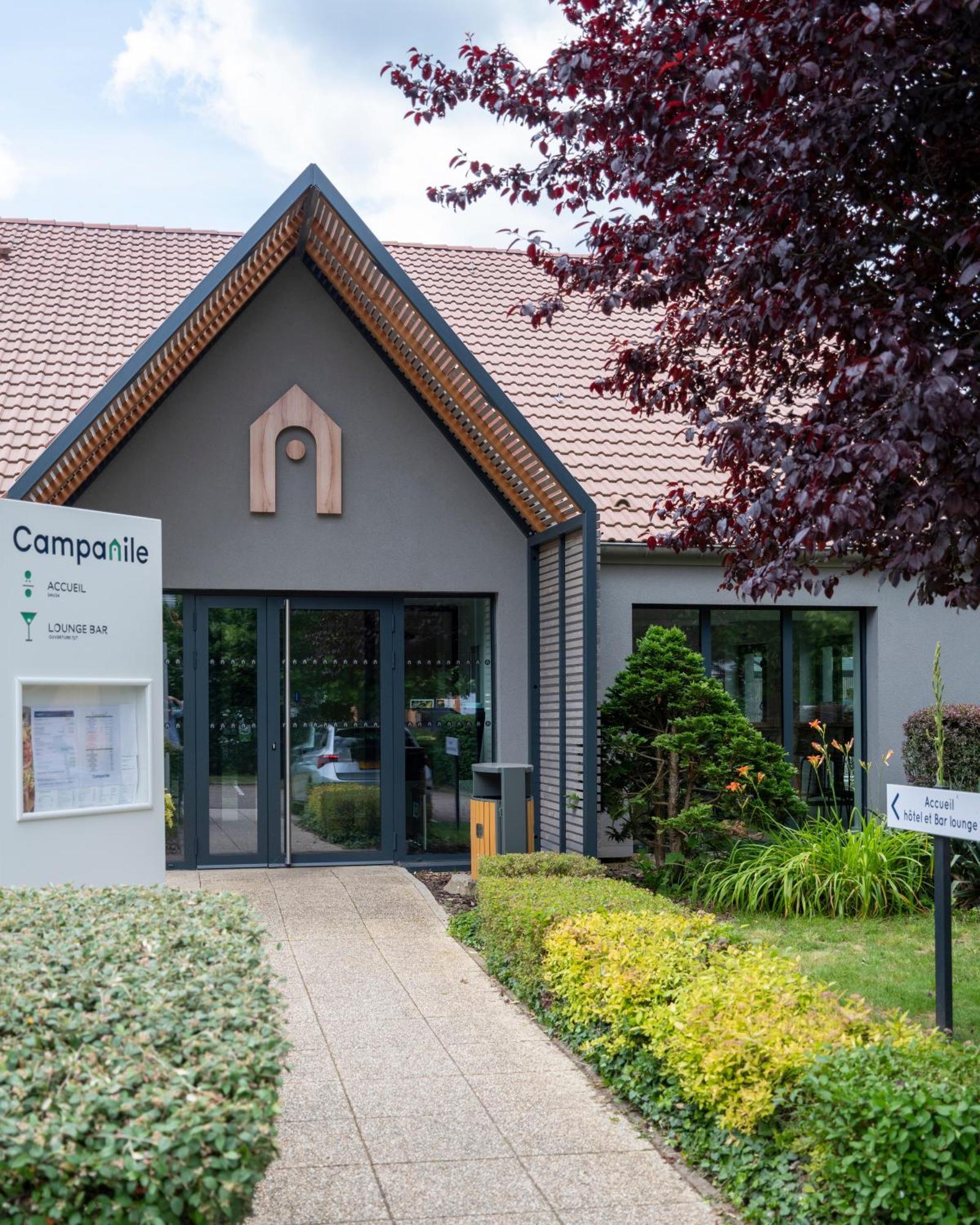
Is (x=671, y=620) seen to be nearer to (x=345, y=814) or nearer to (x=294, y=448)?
(x=345, y=814)

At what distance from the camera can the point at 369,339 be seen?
42.0 feet

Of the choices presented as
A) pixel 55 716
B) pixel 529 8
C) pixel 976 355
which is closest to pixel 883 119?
pixel 976 355

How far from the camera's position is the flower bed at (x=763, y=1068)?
4059 millimetres

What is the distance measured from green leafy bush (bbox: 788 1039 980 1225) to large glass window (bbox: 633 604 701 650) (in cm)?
921

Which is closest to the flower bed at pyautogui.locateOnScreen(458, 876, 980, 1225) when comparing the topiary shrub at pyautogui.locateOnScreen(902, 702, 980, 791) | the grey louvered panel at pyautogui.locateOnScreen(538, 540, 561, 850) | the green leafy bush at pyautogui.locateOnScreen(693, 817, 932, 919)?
the green leafy bush at pyautogui.locateOnScreen(693, 817, 932, 919)

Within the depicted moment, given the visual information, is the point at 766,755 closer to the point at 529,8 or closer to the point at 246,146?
the point at 529,8

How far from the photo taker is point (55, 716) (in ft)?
21.7

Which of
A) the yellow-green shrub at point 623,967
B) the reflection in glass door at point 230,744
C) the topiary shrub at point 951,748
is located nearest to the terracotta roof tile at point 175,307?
the reflection in glass door at point 230,744

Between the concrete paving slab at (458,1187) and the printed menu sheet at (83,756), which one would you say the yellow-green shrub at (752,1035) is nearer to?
the concrete paving slab at (458,1187)

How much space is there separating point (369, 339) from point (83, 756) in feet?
23.3

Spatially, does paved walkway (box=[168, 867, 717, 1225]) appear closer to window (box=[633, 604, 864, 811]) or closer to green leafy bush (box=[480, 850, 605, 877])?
green leafy bush (box=[480, 850, 605, 877])

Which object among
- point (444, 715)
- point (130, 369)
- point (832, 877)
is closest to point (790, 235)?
point (130, 369)

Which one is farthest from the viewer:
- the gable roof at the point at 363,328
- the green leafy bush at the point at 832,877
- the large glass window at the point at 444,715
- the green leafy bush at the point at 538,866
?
the large glass window at the point at 444,715

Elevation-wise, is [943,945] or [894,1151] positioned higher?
[943,945]
